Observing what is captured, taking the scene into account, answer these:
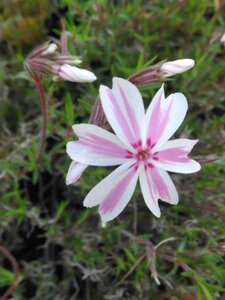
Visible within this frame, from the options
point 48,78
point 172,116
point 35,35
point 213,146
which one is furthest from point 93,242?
point 35,35

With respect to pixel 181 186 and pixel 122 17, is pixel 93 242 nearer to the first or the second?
pixel 181 186

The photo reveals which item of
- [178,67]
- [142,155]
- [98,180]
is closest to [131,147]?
[142,155]

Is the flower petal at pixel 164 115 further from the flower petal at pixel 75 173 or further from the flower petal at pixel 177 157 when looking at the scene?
the flower petal at pixel 75 173

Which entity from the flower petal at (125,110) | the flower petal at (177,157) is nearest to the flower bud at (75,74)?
the flower petal at (125,110)

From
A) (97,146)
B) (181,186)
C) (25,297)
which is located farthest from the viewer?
(25,297)

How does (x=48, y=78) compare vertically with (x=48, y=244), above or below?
above

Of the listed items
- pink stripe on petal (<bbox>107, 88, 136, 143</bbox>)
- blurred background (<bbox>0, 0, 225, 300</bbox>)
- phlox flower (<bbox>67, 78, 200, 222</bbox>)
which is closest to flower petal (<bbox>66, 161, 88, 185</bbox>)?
phlox flower (<bbox>67, 78, 200, 222</bbox>)
